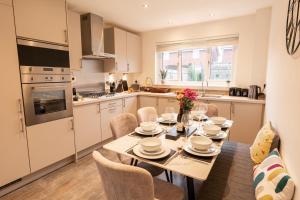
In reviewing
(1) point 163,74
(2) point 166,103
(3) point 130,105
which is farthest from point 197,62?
(3) point 130,105

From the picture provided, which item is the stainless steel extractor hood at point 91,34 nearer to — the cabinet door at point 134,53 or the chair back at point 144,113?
the cabinet door at point 134,53

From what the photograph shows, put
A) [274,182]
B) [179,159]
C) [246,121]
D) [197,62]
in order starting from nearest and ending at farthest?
[274,182], [179,159], [246,121], [197,62]

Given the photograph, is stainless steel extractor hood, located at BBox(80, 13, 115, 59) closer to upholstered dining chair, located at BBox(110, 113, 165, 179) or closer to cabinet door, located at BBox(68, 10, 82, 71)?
cabinet door, located at BBox(68, 10, 82, 71)

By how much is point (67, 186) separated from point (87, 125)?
958 millimetres

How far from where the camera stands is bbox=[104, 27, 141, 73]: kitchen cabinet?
11.7 ft

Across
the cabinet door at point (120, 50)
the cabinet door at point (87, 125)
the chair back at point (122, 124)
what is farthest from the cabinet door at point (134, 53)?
the chair back at point (122, 124)

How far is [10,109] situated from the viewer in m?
1.86

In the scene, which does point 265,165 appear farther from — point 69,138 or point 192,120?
point 69,138

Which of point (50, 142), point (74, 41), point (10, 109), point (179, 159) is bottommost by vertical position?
point (50, 142)

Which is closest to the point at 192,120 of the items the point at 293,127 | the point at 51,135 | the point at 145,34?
the point at 293,127

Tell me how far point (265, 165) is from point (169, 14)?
272 centimetres

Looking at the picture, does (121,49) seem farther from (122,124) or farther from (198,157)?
(198,157)

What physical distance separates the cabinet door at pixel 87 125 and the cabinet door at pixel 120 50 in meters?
1.16

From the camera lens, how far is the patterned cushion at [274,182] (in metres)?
0.96
